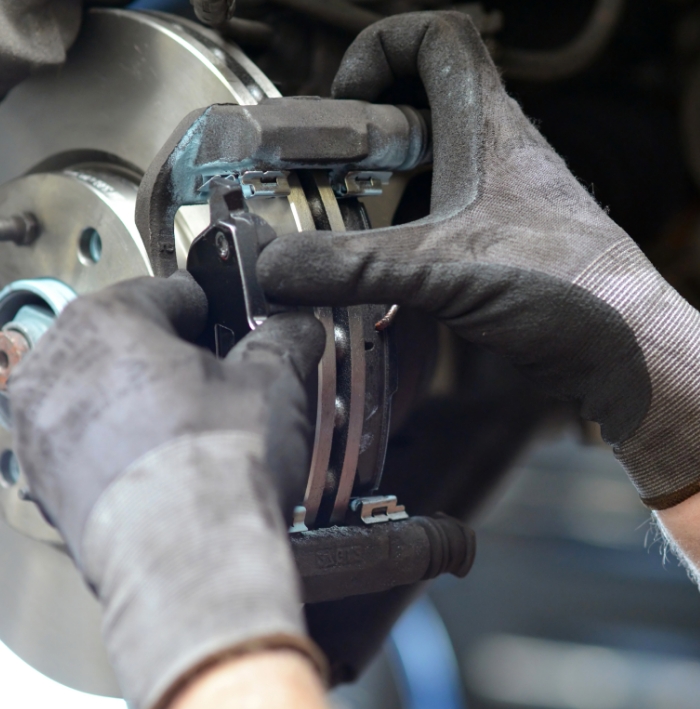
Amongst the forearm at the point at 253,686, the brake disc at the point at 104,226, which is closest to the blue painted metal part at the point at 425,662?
the brake disc at the point at 104,226

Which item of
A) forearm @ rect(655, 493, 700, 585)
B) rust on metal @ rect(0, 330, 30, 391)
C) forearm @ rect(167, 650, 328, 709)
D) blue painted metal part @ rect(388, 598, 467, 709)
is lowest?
blue painted metal part @ rect(388, 598, 467, 709)

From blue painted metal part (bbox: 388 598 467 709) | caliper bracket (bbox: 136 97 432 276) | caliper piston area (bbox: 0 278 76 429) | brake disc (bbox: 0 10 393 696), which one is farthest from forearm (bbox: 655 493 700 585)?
blue painted metal part (bbox: 388 598 467 709)

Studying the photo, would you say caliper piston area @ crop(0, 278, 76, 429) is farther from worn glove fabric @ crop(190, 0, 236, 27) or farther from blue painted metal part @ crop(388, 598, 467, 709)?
blue painted metal part @ crop(388, 598, 467, 709)

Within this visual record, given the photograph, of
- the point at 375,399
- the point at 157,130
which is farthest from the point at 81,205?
the point at 375,399

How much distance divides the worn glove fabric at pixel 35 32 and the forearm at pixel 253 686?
22.8 inches

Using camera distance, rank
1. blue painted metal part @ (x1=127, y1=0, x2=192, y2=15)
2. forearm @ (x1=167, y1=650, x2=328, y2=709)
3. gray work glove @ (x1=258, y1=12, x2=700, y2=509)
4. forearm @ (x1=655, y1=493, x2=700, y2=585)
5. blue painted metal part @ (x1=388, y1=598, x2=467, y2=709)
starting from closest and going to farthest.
→ forearm @ (x1=167, y1=650, x2=328, y2=709) → gray work glove @ (x1=258, y1=12, x2=700, y2=509) → forearm @ (x1=655, y1=493, x2=700, y2=585) → blue painted metal part @ (x1=127, y1=0, x2=192, y2=15) → blue painted metal part @ (x1=388, y1=598, x2=467, y2=709)

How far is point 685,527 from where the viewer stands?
696 mm

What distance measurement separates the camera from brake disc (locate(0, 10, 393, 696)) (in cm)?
64

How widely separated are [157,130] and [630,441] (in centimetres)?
47

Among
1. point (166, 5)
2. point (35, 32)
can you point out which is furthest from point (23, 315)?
point (166, 5)

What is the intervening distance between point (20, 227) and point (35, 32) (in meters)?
0.18

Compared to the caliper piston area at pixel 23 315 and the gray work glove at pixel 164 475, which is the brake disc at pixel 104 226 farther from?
the gray work glove at pixel 164 475

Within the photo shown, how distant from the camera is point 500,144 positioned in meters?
0.63

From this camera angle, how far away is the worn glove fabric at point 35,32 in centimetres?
70
